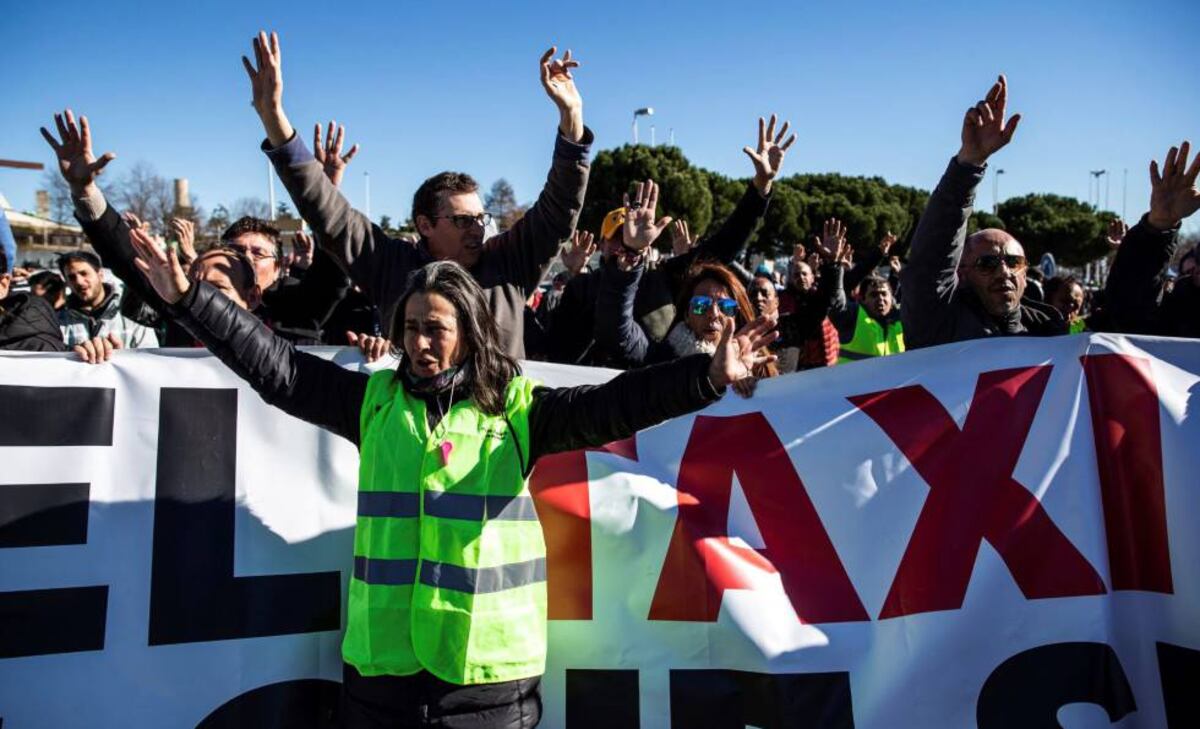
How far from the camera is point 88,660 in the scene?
8.08ft

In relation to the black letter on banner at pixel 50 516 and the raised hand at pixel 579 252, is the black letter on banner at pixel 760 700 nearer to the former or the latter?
the black letter on banner at pixel 50 516

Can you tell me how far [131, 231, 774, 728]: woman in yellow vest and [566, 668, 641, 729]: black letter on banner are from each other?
1.59ft

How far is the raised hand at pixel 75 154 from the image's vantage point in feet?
8.63

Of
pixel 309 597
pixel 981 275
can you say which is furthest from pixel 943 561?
pixel 309 597

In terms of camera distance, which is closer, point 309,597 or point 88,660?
point 88,660

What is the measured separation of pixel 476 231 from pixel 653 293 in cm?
127

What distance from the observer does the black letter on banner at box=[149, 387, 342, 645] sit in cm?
257

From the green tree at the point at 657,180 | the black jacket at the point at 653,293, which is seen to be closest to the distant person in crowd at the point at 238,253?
the black jacket at the point at 653,293

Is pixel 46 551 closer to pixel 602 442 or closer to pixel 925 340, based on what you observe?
pixel 602 442

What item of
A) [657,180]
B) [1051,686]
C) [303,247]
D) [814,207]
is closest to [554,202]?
[1051,686]

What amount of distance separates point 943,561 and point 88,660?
2.60 meters

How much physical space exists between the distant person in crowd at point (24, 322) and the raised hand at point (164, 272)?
6.57ft

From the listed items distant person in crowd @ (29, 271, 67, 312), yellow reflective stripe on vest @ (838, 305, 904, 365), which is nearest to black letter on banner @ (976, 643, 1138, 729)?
yellow reflective stripe on vest @ (838, 305, 904, 365)

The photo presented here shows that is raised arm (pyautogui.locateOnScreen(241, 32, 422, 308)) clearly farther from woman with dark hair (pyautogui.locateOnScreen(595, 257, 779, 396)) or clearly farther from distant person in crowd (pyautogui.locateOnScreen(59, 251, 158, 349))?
distant person in crowd (pyautogui.locateOnScreen(59, 251, 158, 349))
